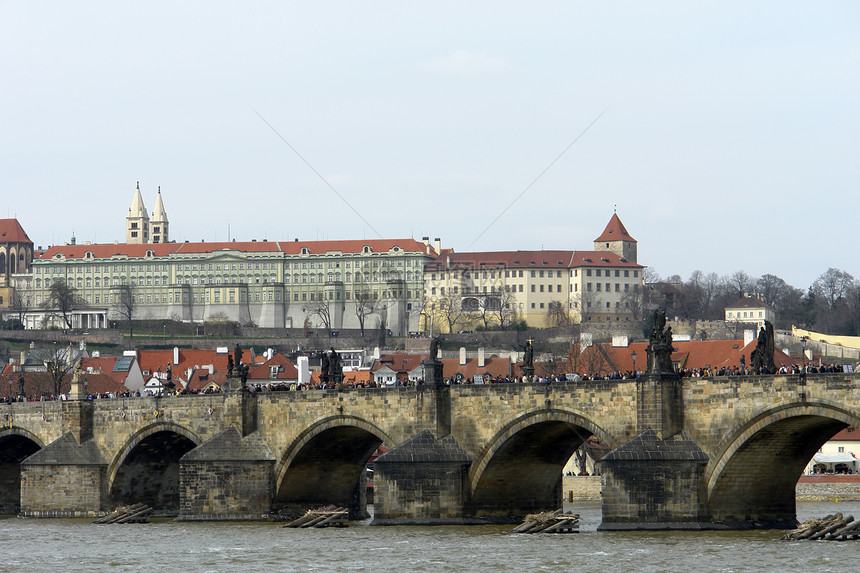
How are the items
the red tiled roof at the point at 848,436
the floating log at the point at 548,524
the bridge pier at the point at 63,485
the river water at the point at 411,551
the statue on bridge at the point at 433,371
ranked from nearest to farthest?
1. the river water at the point at 411,551
2. the floating log at the point at 548,524
3. the statue on bridge at the point at 433,371
4. the bridge pier at the point at 63,485
5. the red tiled roof at the point at 848,436

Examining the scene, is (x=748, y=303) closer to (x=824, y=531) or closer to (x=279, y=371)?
(x=279, y=371)

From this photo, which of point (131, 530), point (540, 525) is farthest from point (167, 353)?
point (540, 525)

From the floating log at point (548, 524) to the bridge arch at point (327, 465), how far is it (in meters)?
7.60

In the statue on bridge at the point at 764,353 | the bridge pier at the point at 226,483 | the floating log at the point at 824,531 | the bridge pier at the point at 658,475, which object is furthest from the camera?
the bridge pier at the point at 226,483

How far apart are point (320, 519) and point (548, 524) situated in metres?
9.67

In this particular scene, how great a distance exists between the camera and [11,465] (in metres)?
74.4

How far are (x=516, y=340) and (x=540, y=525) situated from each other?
5418 inches

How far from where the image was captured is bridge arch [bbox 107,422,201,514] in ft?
213

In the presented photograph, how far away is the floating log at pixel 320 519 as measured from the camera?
56562 mm

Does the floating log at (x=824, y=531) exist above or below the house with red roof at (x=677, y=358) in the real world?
below

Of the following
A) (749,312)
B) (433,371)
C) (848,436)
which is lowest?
(848,436)

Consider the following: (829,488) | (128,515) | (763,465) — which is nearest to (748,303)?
(829,488)

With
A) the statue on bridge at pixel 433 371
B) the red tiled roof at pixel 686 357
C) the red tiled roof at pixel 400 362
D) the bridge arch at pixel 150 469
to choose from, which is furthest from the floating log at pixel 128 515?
the red tiled roof at pixel 400 362

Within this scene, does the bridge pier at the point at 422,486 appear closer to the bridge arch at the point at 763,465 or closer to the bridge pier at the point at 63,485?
the bridge arch at the point at 763,465
